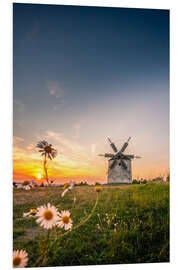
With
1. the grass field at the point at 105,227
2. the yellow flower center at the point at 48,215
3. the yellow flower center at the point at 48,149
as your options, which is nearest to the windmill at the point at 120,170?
the grass field at the point at 105,227

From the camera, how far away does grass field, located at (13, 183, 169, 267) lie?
2.36 metres

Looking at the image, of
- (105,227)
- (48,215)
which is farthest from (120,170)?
(48,215)

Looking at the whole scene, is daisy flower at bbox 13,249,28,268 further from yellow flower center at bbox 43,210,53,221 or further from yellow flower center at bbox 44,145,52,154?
yellow flower center at bbox 44,145,52,154

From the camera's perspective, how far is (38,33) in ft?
8.63

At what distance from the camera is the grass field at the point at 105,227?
2.36m

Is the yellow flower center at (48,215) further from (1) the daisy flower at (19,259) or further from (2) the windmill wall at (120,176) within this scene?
(2) the windmill wall at (120,176)

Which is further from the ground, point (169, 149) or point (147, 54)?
point (147, 54)

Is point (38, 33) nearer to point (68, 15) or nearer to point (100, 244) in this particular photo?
point (68, 15)

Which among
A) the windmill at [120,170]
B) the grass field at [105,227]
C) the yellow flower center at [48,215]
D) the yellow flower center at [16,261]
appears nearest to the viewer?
the yellow flower center at [48,215]

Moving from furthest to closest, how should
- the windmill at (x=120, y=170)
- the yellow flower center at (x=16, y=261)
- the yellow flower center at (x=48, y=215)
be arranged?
the windmill at (x=120, y=170), the yellow flower center at (x=16, y=261), the yellow flower center at (x=48, y=215)

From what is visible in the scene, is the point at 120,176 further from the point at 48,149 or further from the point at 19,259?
the point at 19,259

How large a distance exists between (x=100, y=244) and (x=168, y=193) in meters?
0.94

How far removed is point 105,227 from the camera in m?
2.54
